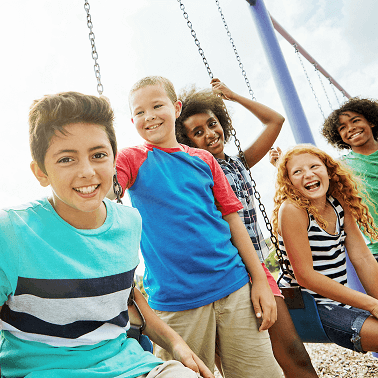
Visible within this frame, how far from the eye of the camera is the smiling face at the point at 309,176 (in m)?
2.03

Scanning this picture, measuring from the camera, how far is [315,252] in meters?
1.90

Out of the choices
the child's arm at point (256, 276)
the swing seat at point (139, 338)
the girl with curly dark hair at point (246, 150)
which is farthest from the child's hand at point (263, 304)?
the swing seat at point (139, 338)

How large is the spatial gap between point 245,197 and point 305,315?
0.73 metres

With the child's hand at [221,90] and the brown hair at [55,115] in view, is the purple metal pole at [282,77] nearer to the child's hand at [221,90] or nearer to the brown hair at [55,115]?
the child's hand at [221,90]

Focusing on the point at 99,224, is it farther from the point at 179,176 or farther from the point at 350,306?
the point at 350,306

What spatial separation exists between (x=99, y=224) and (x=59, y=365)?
1.41 ft

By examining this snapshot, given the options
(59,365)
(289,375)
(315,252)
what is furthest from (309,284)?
(59,365)

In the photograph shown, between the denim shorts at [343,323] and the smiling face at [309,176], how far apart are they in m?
0.66

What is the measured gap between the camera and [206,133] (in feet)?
6.86

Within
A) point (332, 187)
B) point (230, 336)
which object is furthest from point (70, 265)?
point (332, 187)

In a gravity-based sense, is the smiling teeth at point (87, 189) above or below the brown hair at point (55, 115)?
below

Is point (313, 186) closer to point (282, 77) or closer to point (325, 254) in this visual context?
point (325, 254)

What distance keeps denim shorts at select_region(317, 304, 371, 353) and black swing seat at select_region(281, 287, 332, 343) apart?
47mm

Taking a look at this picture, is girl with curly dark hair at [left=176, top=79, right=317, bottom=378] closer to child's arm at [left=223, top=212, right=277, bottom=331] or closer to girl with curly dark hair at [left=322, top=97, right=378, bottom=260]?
child's arm at [left=223, top=212, right=277, bottom=331]
